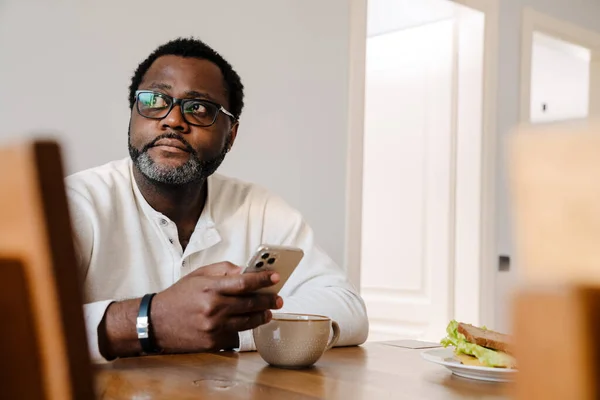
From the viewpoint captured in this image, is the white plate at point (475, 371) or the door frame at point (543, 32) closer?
the white plate at point (475, 371)

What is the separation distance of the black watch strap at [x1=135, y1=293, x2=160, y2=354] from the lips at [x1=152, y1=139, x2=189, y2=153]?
0.62 meters

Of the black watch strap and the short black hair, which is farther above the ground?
the short black hair

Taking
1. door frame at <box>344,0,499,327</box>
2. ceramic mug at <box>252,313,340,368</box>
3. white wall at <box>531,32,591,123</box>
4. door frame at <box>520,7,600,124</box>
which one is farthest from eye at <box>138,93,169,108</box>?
white wall at <box>531,32,591,123</box>

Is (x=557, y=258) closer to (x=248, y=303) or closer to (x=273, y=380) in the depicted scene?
(x=273, y=380)

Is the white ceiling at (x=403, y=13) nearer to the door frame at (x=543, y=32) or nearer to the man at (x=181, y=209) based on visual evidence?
the door frame at (x=543, y=32)

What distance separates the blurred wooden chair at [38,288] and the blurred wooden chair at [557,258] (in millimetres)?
228

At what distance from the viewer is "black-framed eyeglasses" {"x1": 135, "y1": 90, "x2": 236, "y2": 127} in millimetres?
1702

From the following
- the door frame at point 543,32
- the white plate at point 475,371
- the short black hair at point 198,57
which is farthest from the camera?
the door frame at point 543,32

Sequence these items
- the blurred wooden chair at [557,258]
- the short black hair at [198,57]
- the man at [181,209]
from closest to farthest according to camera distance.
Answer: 1. the blurred wooden chair at [557,258]
2. the man at [181,209]
3. the short black hair at [198,57]

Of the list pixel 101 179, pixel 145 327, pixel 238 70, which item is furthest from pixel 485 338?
pixel 238 70

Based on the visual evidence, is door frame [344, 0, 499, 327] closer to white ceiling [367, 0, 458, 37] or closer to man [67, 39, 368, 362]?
white ceiling [367, 0, 458, 37]

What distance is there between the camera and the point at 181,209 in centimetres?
177

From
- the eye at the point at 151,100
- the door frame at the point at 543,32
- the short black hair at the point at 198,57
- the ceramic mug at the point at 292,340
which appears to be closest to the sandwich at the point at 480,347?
the ceramic mug at the point at 292,340

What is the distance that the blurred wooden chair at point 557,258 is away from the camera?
283mm
